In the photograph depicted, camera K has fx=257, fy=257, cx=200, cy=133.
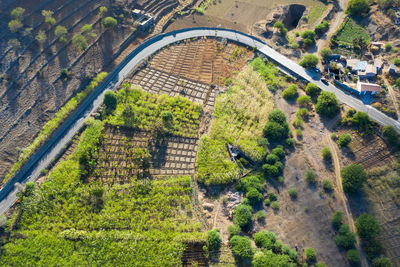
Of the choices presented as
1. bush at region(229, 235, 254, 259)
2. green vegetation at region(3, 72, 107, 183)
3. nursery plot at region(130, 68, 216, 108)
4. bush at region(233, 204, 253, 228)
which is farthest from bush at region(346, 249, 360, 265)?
green vegetation at region(3, 72, 107, 183)

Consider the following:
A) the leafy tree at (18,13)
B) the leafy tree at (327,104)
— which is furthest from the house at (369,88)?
the leafy tree at (18,13)

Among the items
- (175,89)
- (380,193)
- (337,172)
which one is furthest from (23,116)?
(380,193)

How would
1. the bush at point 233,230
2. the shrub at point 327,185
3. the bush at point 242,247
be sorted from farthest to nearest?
the shrub at point 327,185 → the bush at point 233,230 → the bush at point 242,247

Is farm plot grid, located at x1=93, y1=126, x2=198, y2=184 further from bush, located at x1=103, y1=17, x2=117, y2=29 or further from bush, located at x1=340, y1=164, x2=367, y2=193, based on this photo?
bush, located at x1=103, y1=17, x2=117, y2=29

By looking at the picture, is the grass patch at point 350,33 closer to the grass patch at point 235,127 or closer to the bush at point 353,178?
the grass patch at point 235,127

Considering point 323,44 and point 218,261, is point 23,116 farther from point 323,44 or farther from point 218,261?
point 323,44

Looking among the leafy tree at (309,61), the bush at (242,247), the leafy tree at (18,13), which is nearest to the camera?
the bush at (242,247)
